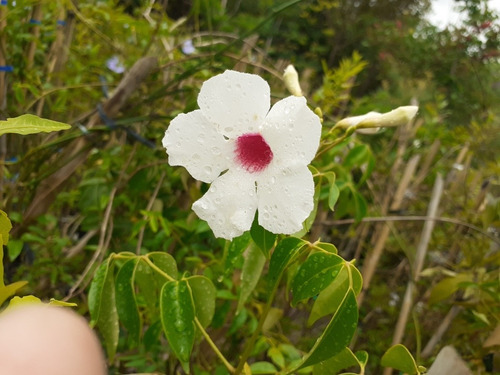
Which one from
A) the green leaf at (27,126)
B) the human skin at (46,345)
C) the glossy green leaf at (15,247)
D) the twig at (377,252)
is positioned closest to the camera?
the human skin at (46,345)

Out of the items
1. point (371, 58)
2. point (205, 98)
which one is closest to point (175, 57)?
point (205, 98)

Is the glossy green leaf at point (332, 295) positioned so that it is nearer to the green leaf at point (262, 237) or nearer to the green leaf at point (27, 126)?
the green leaf at point (262, 237)

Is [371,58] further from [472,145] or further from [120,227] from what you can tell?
[120,227]

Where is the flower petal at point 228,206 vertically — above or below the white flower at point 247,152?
below

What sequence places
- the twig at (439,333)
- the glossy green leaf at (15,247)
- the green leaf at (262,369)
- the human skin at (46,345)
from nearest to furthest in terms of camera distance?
the human skin at (46,345) < the green leaf at (262,369) < the glossy green leaf at (15,247) < the twig at (439,333)

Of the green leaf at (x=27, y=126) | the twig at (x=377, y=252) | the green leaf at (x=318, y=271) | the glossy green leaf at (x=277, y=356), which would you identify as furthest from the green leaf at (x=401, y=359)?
the twig at (x=377, y=252)

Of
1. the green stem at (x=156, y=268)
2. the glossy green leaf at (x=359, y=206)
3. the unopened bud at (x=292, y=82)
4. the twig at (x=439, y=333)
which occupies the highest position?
the unopened bud at (x=292, y=82)

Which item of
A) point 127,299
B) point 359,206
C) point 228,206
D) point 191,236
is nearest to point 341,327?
point 228,206
